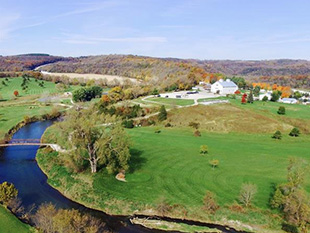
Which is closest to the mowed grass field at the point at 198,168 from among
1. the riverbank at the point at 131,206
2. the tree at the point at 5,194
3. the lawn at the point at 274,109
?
the riverbank at the point at 131,206

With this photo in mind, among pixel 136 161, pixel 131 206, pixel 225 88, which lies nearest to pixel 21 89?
pixel 225 88

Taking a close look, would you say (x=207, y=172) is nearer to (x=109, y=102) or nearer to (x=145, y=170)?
(x=145, y=170)

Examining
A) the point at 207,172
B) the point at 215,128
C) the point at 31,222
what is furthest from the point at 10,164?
the point at 215,128

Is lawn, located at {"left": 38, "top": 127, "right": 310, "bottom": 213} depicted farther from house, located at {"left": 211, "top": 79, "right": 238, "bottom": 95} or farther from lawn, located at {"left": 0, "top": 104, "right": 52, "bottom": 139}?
house, located at {"left": 211, "top": 79, "right": 238, "bottom": 95}

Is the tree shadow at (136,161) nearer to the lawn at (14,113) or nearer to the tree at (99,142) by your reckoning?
the tree at (99,142)

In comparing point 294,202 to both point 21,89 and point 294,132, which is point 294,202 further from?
point 21,89

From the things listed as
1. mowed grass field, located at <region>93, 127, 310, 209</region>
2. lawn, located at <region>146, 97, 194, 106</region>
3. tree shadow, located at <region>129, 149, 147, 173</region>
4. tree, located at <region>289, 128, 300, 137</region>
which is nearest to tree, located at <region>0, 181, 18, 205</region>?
mowed grass field, located at <region>93, 127, 310, 209</region>
